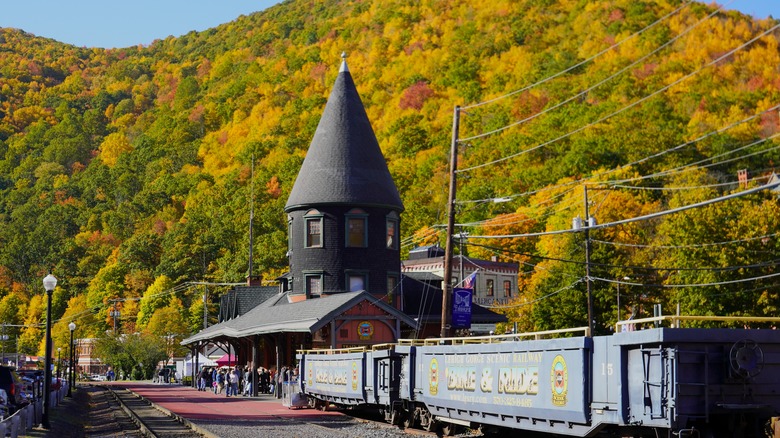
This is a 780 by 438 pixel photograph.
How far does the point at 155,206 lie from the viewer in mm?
173875

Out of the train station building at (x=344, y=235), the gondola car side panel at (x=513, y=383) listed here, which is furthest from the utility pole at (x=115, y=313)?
the gondola car side panel at (x=513, y=383)

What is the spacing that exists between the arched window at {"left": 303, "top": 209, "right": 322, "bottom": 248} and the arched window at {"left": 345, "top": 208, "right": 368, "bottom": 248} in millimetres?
1382

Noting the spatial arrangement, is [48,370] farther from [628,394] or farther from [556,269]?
[556,269]

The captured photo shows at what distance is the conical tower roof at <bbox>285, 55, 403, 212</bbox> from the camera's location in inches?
2047

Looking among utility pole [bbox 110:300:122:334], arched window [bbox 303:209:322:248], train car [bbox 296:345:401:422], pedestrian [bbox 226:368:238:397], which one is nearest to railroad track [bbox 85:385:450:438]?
train car [bbox 296:345:401:422]

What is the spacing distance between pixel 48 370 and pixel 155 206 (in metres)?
147

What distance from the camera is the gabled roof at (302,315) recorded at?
4397 cm

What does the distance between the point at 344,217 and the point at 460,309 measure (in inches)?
592

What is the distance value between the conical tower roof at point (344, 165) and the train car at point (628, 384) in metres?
27.7

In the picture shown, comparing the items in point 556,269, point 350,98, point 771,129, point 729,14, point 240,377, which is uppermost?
point 729,14

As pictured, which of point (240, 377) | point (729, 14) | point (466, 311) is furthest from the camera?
point (729, 14)

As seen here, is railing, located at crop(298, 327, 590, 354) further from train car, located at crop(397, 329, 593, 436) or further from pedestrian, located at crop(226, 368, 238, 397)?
pedestrian, located at crop(226, 368, 238, 397)

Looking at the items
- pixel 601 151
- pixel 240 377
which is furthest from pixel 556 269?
pixel 601 151

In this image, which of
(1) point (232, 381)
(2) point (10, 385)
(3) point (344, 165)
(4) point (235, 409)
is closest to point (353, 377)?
(4) point (235, 409)
